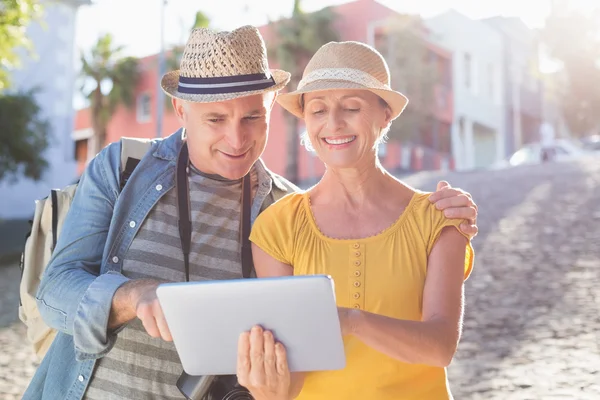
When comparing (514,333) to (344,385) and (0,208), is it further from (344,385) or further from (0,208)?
(0,208)

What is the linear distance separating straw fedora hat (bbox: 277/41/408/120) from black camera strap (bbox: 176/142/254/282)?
1.76 feet

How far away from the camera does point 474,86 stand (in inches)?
1656

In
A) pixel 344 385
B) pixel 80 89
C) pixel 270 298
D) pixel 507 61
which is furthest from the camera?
pixel 507 61

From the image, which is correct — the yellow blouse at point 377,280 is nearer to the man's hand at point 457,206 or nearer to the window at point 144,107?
the man's hand at point 457,206

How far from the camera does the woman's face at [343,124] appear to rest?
8.29 ft

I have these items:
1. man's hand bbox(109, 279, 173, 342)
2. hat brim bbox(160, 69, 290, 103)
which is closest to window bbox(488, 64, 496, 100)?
hat brim bbox(160, 69, 290, 103)

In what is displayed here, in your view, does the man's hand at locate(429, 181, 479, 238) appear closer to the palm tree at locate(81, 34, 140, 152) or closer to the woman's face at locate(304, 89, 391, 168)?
the woman's face at locate(304, 89, 391, 168)

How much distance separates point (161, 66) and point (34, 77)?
4.73 meters

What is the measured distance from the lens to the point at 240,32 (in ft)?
9.73

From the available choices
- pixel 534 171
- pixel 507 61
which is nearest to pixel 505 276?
pixel 534 171

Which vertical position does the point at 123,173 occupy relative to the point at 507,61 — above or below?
below

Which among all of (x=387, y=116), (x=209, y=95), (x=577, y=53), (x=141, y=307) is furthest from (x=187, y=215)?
(x=577, y=53)

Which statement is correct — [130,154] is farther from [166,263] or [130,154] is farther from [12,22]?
[12,22]

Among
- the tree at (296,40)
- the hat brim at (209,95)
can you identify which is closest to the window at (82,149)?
the tree at (296,40)
